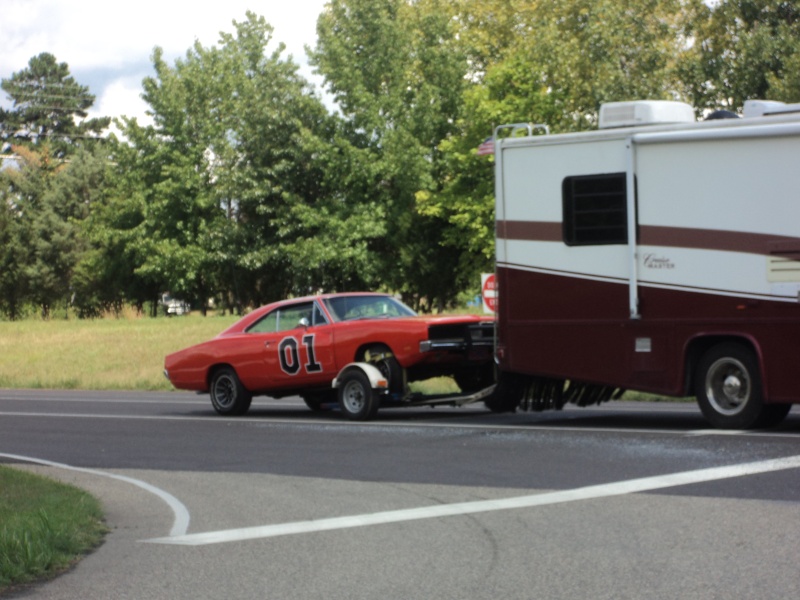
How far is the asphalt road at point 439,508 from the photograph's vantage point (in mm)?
6988

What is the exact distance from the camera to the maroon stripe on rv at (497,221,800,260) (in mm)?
13195

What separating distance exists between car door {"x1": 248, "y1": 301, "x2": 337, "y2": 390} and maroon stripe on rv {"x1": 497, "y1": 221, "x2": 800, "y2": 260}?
356 centimetres

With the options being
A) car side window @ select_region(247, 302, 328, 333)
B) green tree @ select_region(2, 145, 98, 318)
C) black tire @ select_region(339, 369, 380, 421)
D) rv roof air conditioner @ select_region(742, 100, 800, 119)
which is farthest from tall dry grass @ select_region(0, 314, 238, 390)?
green tree @ select_region(2, 145, 98, 318)

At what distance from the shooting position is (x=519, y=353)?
15.3m

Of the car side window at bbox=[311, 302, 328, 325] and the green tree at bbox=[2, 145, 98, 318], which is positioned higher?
the green tree at bbox=[2, 145, 98, 318]

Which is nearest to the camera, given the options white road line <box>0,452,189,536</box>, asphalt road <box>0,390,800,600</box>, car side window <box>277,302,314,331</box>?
asphalt road <box>0,390,800,600</box>

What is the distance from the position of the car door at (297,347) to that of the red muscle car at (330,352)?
0.01m

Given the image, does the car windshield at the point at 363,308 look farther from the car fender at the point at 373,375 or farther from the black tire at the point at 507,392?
the black tire at the point at 507,392

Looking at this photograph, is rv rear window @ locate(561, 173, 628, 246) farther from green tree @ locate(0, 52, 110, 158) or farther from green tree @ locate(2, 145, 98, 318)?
green tree @ locate(0, 52, 110, 158)

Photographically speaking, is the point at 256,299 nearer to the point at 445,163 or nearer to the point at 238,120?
the point at 238,120

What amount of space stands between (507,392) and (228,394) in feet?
15.3

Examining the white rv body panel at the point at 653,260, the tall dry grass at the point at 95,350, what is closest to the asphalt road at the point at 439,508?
the white rv body panel at the point at 653,260

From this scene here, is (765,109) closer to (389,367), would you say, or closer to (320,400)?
(389,367)

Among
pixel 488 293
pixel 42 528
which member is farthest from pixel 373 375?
pixel 42 528
